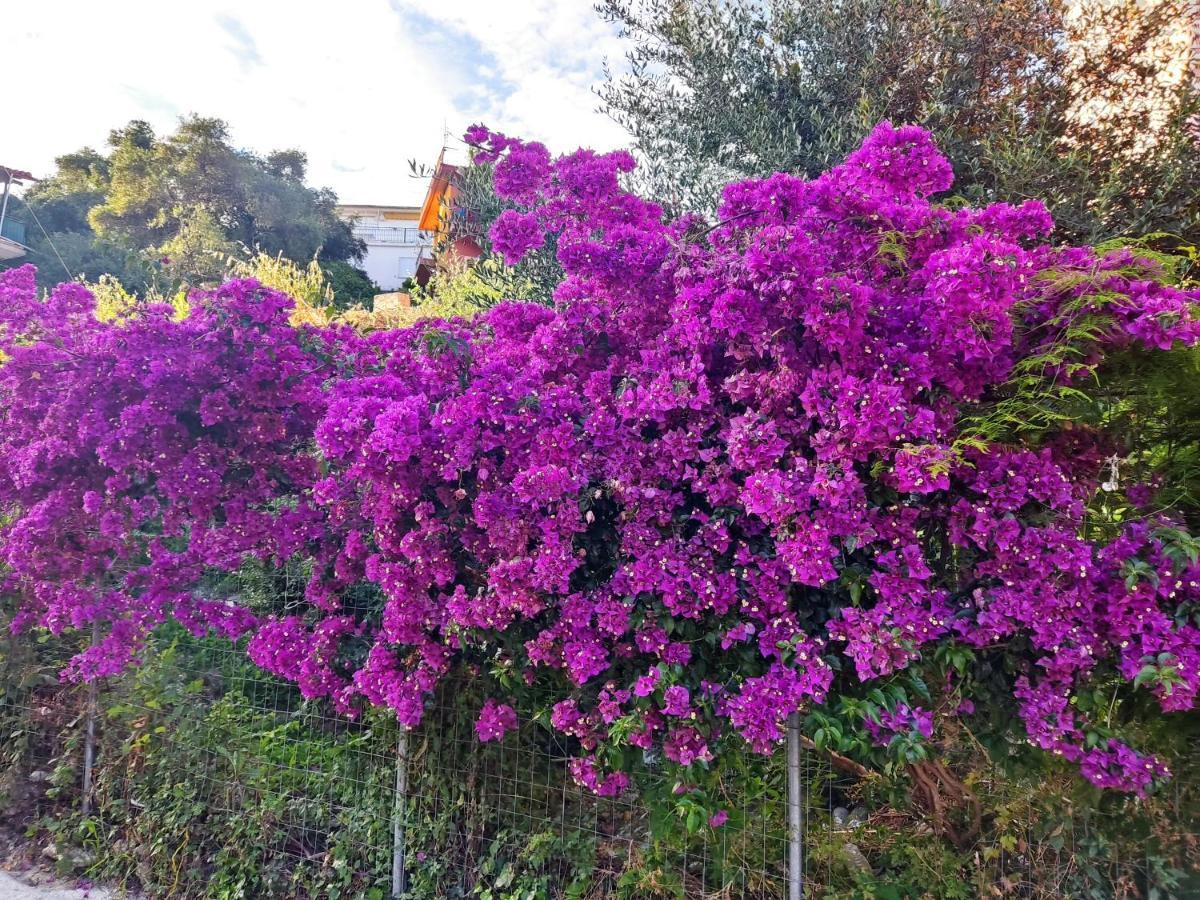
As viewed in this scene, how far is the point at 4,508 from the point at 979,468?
153 inches

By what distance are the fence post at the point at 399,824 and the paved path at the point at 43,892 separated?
1215 mm

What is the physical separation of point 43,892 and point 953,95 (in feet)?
20.4

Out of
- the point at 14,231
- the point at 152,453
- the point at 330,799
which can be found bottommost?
the point at 330,799

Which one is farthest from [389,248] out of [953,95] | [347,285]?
[953,95]

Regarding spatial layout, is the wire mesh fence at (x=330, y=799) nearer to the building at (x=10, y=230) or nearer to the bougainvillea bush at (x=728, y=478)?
the bougainvillea bush at (x=728, y=478)

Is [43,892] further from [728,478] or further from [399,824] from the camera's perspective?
[728,478]

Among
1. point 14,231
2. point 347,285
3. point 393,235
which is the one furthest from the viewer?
point 393,235

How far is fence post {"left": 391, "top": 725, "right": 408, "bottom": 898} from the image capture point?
8.41 feet

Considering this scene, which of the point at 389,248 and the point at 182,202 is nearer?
the point at 182,202

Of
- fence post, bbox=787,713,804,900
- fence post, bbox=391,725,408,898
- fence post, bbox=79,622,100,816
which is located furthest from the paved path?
fence post, bbox=787,713,804,900

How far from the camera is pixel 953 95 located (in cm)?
448

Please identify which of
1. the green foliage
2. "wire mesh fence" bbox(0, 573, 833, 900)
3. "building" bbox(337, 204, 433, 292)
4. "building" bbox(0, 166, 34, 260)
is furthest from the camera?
"building" bbox(337, 204, 433, 292)

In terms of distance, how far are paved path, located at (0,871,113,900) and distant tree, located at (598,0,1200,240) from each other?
481 centimetres

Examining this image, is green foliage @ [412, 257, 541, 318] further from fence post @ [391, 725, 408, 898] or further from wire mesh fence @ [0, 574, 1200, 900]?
fence post @ [391, 725, 408, 898]
